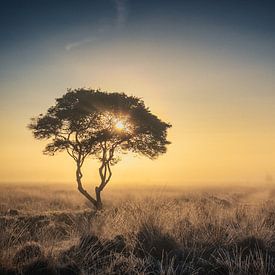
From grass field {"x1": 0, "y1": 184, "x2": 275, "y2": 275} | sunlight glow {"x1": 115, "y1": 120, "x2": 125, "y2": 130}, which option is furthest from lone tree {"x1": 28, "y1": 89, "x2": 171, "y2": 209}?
grass field {"x1": 0, "y1": 184, "x2": 275, "y2": 275}

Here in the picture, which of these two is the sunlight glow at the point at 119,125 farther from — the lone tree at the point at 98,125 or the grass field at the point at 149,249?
the grass field at the point at 149,249

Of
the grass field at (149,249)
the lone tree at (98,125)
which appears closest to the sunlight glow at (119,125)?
the lone tree at (98,125)

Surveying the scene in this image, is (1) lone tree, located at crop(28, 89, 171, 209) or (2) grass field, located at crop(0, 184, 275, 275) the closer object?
(2) grass field, located at crop(0, 184, 275, 275)

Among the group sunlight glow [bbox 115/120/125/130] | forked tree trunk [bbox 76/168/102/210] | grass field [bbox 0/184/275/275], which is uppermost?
sunlight glow [bbox 115/120/125/130]

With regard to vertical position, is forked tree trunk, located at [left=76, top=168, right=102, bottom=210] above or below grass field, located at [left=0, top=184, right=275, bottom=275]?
above

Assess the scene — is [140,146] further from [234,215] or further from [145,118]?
[234,215]

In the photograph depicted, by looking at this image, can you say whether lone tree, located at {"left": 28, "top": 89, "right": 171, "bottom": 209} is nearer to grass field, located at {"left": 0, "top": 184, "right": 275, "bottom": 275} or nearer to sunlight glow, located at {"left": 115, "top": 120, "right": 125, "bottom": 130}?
sunlight glow, located at {"left": 115, "top": 120, "right": 125, "bottom": 130}

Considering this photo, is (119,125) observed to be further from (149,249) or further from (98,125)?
(149,249)

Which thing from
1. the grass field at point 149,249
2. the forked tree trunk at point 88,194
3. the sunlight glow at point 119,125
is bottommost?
the grass field at point 149,249

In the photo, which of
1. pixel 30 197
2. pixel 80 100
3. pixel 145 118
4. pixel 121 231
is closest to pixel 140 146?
pixel 145 118

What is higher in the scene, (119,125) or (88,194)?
(119,125)

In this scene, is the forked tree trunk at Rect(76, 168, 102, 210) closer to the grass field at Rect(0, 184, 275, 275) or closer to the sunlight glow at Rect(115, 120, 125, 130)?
the sunlight glow at Rect(115, 120, 125, 130)

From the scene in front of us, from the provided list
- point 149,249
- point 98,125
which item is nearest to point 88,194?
point 98,125

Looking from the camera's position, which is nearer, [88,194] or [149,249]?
[149,249]
